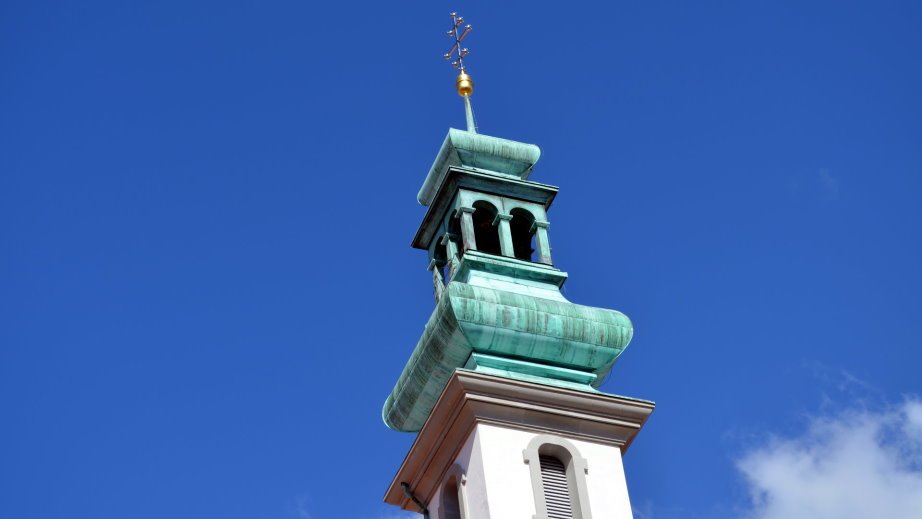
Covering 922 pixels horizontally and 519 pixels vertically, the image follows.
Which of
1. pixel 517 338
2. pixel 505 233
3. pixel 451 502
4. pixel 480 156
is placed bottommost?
pixel 451 502

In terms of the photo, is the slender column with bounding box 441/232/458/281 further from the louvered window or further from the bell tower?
the louvered window

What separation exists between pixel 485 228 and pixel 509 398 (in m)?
6.28

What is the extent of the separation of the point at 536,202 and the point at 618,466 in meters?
7.04

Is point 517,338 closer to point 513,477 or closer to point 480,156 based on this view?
point 513,477

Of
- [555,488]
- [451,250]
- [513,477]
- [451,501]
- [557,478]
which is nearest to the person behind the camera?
[513,477]

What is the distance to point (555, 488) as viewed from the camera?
3491 cm

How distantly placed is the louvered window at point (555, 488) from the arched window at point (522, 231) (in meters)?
5.85

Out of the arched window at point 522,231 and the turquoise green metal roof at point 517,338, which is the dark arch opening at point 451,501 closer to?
the turquoise green metal roof at point 517,338

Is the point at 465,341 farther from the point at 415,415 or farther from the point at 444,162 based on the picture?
the point at 444,162

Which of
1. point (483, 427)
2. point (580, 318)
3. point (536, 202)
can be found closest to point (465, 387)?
point (483, 427)

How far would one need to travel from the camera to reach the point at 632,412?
3575 centimetres

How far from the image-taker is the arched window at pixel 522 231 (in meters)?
40.1

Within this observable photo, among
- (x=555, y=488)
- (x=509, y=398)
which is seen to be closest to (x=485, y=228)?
(x=509, y=398)

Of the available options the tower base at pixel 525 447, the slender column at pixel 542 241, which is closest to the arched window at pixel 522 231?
the slender column at pixel 542 241
